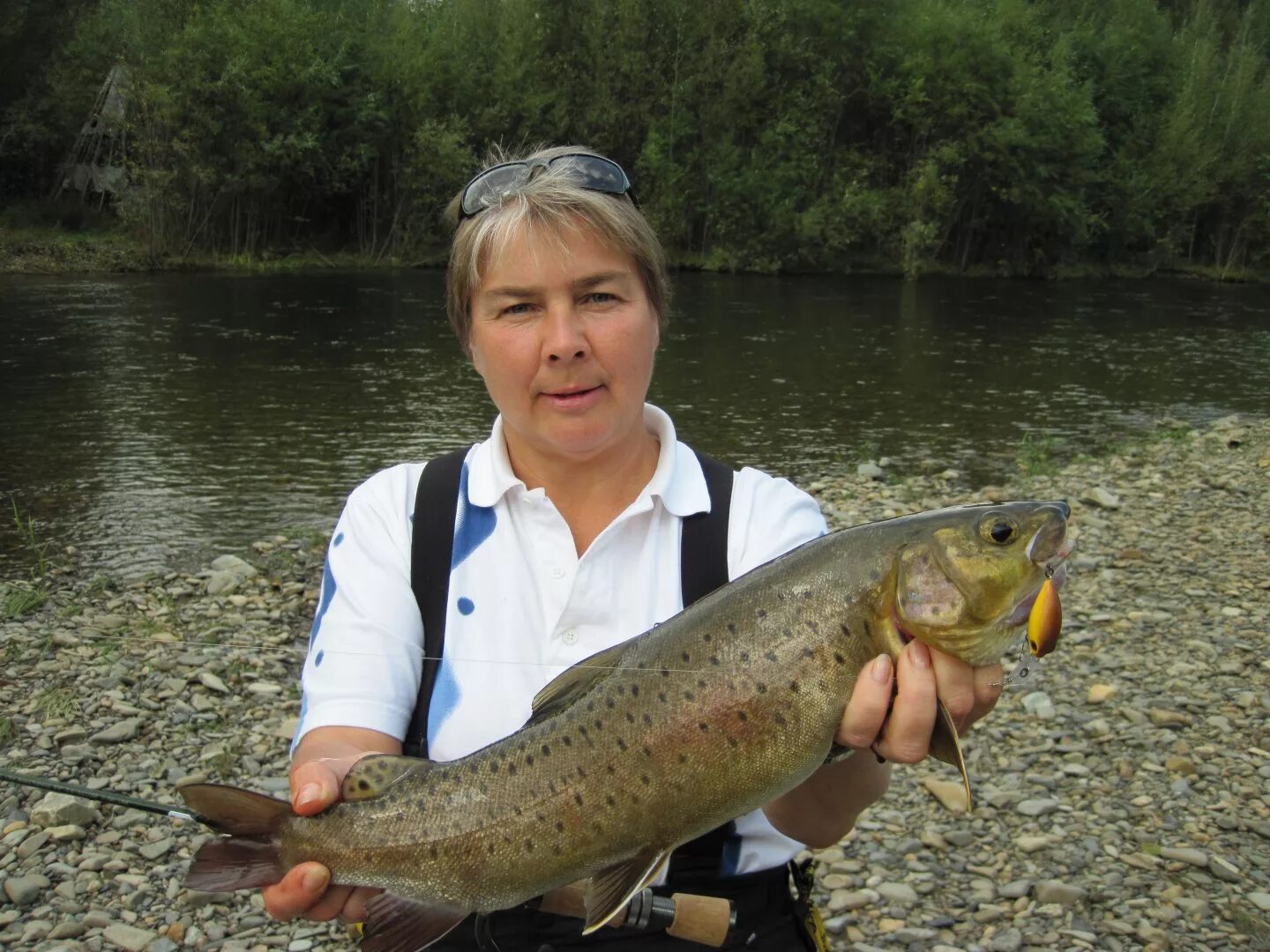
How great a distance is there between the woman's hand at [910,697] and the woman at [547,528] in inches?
7.0

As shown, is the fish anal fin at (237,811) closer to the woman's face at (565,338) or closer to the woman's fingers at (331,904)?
the woman's fingers at (331,904)

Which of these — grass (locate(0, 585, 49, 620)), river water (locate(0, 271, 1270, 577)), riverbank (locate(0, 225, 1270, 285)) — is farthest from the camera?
riverbank (locate(0, 225, 1270, 285))

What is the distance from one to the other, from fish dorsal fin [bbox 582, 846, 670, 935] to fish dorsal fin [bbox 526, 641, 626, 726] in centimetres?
33

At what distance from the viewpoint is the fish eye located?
212 cm

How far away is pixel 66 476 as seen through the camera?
11875 mm

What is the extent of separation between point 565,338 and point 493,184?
0.49m

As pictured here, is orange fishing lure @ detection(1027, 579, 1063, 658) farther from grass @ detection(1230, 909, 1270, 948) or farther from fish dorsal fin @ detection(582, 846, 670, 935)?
grass @ detection(1230, 909, 1270, 948)

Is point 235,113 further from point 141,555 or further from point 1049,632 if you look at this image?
point 1049,632

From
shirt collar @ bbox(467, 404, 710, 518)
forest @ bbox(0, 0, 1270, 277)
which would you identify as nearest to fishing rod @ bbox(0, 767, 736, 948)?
shirt collar @ bbox(467, 404, 710, 518)

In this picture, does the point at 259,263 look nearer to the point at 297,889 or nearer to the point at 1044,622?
the point at 297,889

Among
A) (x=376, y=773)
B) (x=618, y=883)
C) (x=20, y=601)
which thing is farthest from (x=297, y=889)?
(x=20, y=601)

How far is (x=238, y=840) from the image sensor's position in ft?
6.92

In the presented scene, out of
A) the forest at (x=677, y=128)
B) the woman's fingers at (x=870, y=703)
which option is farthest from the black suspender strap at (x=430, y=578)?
the forest at (x=677, y=128)

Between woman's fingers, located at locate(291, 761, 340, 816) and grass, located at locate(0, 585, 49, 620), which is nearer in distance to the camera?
woman's fingers, located at locate(291, 761, 340, 816)
